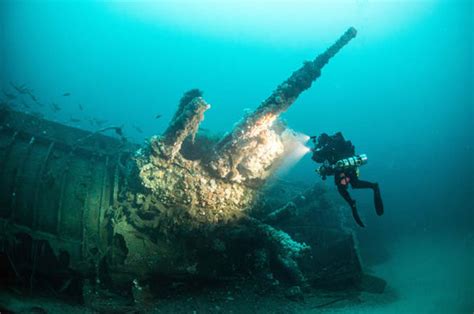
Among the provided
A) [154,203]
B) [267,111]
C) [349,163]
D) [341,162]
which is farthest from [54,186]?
[349,163]

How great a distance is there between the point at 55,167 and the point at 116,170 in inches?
57.4

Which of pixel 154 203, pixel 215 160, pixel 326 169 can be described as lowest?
pixel 154 203

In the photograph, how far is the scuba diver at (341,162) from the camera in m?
5.72

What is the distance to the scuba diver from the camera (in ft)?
18.8

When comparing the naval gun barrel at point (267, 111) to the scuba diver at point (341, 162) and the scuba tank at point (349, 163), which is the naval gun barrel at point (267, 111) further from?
the scuba tank at point (349, 163)

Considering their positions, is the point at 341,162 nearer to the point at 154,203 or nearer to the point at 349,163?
the point at 349,163

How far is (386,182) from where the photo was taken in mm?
49344

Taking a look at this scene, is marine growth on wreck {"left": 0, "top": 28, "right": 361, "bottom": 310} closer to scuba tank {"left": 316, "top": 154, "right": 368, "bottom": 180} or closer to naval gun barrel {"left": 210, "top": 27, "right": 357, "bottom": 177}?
naval gun barrel {"left": 210, "top": 27, "right": 357, "bottom": 177}

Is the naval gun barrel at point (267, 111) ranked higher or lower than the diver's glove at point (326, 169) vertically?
higher

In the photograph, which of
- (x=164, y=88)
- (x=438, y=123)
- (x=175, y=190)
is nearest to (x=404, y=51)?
(x=438, y=123)

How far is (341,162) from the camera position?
5.66m

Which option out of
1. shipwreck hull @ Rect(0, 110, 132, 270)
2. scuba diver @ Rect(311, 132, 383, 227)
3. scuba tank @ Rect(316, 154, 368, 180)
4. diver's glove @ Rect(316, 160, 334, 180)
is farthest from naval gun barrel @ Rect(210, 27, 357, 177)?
shipwreck hull @ Rect(0, 110, 132, 270)

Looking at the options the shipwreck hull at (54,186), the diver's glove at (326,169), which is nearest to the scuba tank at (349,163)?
the diver's glove at (326,169)

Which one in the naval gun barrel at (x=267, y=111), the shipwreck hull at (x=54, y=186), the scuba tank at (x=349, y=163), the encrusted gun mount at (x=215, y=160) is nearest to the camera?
the scuba tank at (x=349, y=163)
